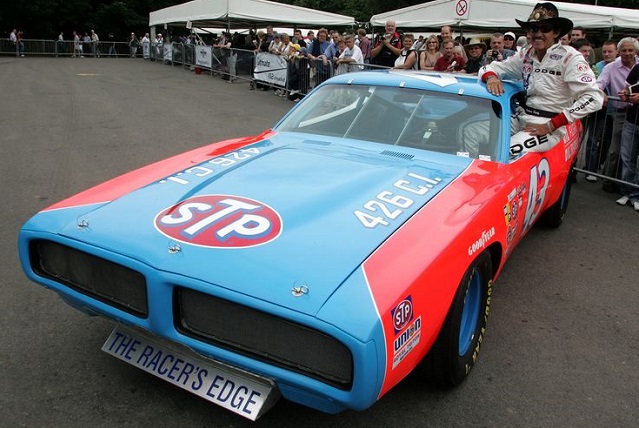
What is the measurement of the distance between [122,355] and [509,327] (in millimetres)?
2325

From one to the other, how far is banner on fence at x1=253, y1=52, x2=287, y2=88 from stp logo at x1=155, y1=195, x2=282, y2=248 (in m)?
11.7

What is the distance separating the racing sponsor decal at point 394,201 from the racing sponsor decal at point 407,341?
1.70ft

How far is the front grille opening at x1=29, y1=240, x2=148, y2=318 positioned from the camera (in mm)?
2410

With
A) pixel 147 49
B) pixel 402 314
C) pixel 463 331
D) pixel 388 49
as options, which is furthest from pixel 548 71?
pixel 147 49

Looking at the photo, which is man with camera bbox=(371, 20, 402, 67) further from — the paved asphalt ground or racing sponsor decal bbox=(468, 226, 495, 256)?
racing sponsor decal bbox=(468, 226, 495, 256)

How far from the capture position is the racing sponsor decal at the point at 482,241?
2.66 metres

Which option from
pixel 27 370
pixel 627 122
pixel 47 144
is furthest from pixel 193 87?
pixel 27 370

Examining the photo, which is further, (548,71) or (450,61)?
(450,61)

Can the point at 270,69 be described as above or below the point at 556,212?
above

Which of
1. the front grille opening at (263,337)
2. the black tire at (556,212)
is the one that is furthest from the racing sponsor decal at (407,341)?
the black tire at (556,212)

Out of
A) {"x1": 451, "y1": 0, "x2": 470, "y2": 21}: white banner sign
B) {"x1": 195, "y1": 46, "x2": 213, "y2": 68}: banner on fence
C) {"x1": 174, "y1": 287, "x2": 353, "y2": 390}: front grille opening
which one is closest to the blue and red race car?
{"x1": 174, "y1": 287, "x2": 353, "y2": 390}: front grille opening

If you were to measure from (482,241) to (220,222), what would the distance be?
1.30 metres

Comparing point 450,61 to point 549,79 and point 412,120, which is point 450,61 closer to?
point 549,79

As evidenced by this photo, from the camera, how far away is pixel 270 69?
14.7 m
